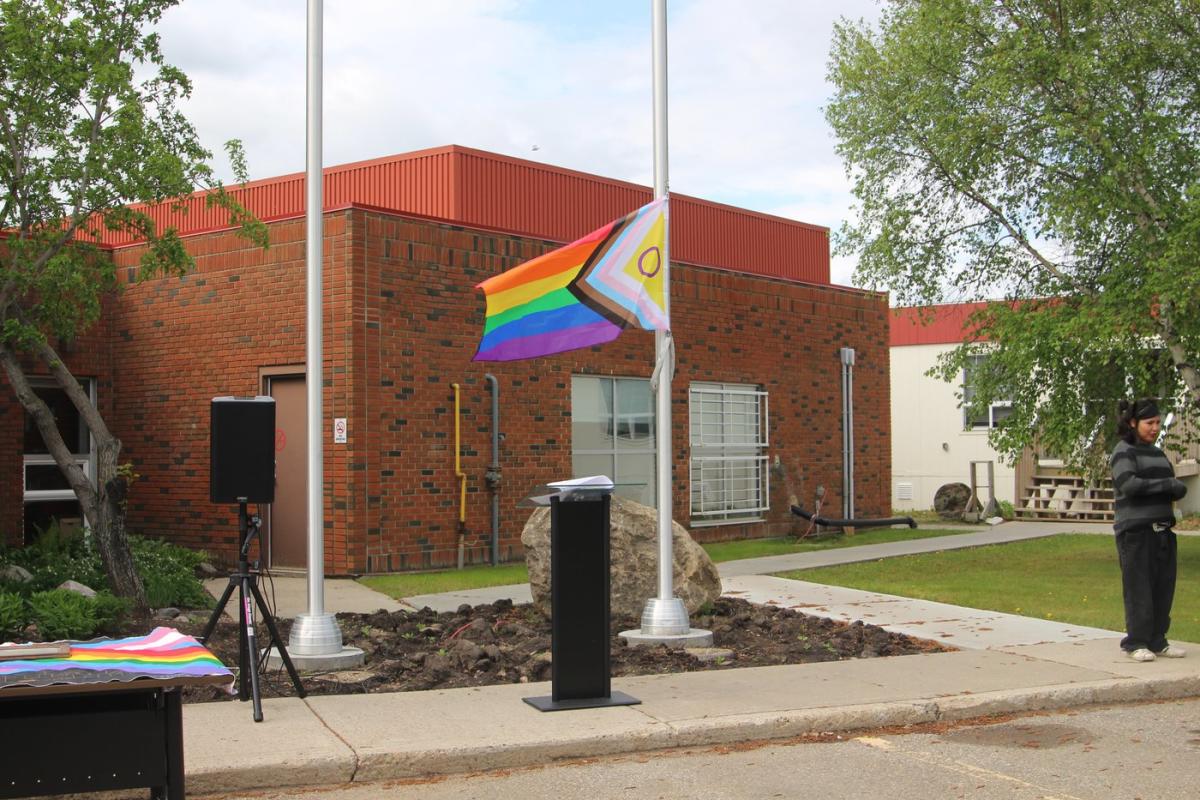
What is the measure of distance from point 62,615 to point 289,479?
618 centimetres

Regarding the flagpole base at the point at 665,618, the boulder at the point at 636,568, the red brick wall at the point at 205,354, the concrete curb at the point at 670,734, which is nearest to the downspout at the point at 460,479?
the red brick wall at the point at 205,354

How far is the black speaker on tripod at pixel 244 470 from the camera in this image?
8.27 metres

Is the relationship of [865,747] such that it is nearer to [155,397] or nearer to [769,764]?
[769,764]

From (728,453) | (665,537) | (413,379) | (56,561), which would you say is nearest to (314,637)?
(665,537)

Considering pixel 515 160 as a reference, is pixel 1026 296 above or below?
below

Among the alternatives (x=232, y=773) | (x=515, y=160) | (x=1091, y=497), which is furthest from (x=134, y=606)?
(x=1091, y=497)

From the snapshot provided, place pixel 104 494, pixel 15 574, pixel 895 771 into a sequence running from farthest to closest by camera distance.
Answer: pixel 15 574, pixel 104 494, pixel 895 771

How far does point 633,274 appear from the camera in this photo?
1051 cm

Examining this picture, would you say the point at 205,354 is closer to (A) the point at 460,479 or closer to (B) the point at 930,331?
(A) the point at 460,479

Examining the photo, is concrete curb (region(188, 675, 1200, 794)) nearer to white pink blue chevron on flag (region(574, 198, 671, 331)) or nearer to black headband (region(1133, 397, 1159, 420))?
black headband (region(1133, 397, 1159, 420))

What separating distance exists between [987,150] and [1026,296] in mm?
2580

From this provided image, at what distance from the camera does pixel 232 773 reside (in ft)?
21.6

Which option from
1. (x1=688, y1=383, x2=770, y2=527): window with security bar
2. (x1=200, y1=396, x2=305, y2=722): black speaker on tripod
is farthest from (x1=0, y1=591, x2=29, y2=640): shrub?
(x1=688, y1=383, x2=770, y2=527): window with security bar

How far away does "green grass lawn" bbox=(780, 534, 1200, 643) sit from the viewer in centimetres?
1328
